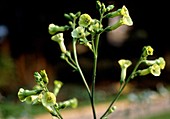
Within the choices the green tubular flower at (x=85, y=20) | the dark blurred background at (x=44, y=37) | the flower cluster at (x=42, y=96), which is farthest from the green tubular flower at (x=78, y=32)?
the dark blurred background at (x=44, y=37)

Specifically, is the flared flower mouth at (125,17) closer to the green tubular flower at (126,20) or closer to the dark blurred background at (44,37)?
the green tubular flower at (126,20)

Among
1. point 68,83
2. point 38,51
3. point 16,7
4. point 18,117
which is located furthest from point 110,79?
point 18,117

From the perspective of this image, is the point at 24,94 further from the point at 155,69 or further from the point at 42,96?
the point at 155,69

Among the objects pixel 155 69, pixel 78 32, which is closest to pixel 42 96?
pixel 78 32

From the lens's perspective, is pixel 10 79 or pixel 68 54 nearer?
pixel 68 54

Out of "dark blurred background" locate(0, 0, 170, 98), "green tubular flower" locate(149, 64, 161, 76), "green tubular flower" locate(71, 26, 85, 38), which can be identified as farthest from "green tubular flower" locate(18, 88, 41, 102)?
"dark blurred background" locate(0, 0, 170, 98)

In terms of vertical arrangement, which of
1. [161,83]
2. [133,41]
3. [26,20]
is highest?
[26,20]

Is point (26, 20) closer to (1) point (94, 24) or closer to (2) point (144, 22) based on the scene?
(2) point (144, 22)

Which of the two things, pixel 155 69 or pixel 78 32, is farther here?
pixel 155 69
